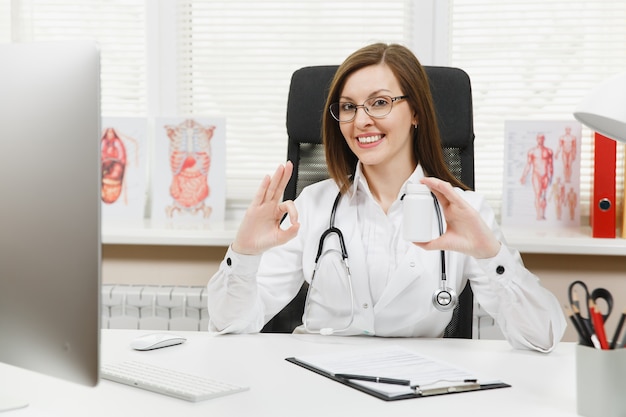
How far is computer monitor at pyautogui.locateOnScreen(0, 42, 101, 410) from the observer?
86 centimetres

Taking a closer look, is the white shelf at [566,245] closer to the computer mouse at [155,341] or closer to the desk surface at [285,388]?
the desk surface at [285,388]

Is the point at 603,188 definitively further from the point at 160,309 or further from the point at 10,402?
the point at 10,402

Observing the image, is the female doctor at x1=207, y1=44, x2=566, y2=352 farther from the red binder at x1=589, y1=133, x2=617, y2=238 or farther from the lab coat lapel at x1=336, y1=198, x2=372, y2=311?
the red binder at x1=589, y1=133, x2=617, y2=238

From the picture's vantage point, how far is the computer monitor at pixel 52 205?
0.86 m

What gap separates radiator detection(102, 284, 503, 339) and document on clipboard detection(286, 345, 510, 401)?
110 cm

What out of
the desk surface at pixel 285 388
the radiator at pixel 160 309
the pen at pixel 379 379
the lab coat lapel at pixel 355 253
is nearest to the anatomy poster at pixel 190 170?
the radiator at pixel 160 309

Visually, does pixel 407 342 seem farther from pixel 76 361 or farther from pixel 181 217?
pixel 181 217

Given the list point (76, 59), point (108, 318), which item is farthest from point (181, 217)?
point (76, 59)

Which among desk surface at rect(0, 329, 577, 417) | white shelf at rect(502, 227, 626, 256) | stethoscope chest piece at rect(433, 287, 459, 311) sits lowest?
desk surface at rect(0, 329, 577, 417)

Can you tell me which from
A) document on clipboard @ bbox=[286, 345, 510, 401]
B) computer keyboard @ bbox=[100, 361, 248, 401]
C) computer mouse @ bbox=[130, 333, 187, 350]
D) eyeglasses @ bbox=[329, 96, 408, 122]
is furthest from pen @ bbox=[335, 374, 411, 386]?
eyeglasses @ bbox=[329, 96, 408, 122]

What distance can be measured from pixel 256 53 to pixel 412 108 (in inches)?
35.6

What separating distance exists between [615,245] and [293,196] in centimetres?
97

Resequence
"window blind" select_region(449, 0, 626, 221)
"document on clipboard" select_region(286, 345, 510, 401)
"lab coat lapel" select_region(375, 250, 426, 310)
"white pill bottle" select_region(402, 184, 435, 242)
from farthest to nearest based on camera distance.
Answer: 1. "window blind" select_region(449, 0, 626, 221)
2. "lab coat lapel" select_region(375, 250, 426, 310)
3. "white pill bottle" select_region(402, 184, 435, 242)
4. "document on clipboard" select_region(286, 345, 510, 401)

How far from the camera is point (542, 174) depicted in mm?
2484
